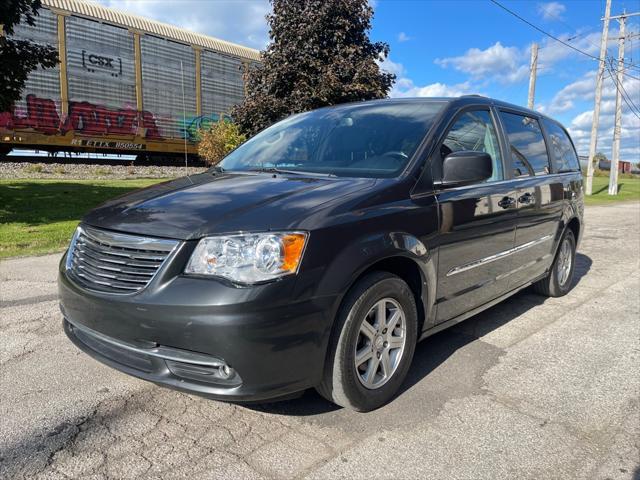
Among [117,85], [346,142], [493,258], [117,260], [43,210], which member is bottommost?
[43,210]

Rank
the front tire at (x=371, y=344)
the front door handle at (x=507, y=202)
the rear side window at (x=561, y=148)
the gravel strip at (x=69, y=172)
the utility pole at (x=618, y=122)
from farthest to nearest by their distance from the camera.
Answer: the utility pole at (x=618, y=122) → the gravel strip at (x=69, y=172) → the rear side window at (x=561, y=148) → the front door handle at (x=507, y=202) → the front tire at (x=371, y=344)

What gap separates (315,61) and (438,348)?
8679 millimetres

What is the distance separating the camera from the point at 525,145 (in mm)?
4449

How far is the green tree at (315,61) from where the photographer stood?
35.9 ft

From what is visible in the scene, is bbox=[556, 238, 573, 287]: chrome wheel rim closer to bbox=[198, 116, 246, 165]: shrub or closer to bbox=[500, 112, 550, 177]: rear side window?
bbox=[500, 112, 550, 177]: rear side window

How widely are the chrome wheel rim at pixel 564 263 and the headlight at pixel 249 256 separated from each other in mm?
3902

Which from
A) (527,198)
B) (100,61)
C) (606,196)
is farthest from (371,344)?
(606,196)

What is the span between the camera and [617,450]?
99.6 inches

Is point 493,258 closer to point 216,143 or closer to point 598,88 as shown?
point 216,143

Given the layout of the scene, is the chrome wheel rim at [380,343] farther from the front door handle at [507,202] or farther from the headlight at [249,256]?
the front door handle at [507,202]

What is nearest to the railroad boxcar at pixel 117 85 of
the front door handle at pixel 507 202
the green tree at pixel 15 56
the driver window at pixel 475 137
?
the green tree at pixel 15 56

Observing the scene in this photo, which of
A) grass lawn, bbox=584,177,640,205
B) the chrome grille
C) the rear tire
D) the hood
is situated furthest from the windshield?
grass lawn, bbox=584,177,640,205

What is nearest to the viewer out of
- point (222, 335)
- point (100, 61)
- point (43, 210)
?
point (222, 335)

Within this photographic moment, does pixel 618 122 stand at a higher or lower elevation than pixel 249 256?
higher
